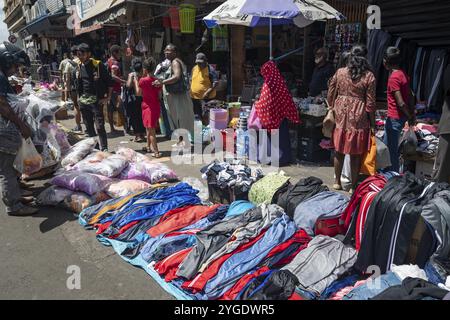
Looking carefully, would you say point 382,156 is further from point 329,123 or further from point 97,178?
point 97,178

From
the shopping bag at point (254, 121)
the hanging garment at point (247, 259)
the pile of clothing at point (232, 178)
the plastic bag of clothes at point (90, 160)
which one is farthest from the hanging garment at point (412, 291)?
the plastic bag of clothes at point (90, 160)

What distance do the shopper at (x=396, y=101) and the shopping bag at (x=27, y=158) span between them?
465cm

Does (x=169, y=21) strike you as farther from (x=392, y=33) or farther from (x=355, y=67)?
(x=355, y=67)

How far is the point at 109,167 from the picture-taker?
5.23m

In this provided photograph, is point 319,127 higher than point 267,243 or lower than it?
higher

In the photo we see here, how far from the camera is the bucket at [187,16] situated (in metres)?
8.89

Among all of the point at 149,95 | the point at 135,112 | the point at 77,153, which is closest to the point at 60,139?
the point at 77,153

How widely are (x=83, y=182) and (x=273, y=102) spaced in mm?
2990

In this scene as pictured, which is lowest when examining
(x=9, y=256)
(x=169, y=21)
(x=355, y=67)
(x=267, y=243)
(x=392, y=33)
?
(x=9, y=256)

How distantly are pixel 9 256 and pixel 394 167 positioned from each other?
4851 millimetres

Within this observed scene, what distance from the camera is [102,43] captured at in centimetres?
1599

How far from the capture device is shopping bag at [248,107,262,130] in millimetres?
6207

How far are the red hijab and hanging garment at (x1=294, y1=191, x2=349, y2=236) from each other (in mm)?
2387

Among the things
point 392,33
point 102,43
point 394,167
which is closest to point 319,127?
point 394,167
